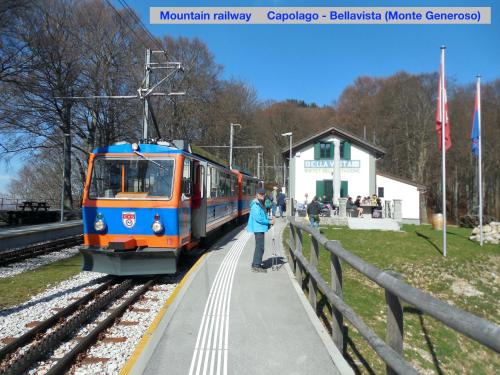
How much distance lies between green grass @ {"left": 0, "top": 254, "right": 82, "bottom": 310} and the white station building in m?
21.2

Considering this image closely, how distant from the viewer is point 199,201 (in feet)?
33.7

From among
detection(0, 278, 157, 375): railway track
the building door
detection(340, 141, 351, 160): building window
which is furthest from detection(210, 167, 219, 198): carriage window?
detection(340, 141, 351, 160): building window

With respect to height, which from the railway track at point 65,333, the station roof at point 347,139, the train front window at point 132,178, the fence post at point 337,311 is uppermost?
the station roof at point 347,139

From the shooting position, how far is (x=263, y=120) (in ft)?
176

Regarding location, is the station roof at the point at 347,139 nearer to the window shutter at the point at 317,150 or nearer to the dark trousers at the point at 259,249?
the window shutter at the point at 317,150

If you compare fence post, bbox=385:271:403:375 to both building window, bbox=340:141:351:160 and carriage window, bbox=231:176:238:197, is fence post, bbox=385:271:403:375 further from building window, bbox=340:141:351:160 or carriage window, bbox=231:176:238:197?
building window, bbox=340:141:351:160

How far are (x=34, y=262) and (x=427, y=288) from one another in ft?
36.5

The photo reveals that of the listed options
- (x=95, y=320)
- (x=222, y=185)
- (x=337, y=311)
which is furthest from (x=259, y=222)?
(x=222, y=185)

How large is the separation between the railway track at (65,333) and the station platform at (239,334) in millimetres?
846

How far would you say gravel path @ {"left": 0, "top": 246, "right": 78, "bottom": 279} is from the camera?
9984 millimetres

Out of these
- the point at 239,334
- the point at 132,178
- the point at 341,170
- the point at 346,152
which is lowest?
the point at 239,334

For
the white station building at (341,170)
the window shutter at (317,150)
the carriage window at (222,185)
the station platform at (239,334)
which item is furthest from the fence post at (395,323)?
the window shutter at (317,150)

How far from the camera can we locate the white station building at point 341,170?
30.6 m

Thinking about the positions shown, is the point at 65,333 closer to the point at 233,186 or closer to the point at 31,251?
the point at 31,251
